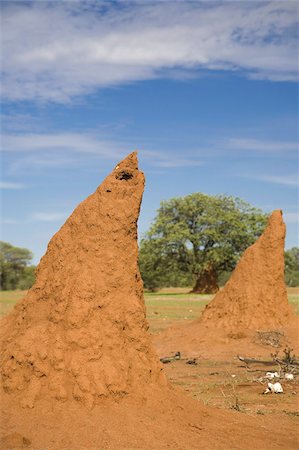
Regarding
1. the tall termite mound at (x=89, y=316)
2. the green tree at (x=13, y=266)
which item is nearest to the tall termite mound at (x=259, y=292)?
the tall termite mound at (x=89, y=316)

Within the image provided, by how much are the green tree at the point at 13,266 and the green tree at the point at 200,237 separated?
21242mm

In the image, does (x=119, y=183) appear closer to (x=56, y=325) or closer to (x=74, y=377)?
(x=56, y=325)

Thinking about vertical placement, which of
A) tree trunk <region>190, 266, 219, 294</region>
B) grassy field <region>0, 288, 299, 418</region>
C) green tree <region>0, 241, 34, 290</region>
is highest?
green tree <region>0, 241, 34, 290</region>

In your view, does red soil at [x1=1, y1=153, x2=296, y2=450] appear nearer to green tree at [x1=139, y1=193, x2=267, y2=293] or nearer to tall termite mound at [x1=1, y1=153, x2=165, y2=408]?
tall termite mound at [x1=1, y1=153, x2=165, y2=408]

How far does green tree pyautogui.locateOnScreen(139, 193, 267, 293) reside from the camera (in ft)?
151

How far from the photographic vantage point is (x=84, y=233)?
7355mm

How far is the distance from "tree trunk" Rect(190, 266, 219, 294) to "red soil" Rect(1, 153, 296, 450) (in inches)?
1523

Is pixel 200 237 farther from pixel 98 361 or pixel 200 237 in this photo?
pixel 98 361

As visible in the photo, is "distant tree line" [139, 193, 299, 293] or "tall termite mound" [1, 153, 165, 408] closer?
"tall termite mound" [1, 153, 165, 408]

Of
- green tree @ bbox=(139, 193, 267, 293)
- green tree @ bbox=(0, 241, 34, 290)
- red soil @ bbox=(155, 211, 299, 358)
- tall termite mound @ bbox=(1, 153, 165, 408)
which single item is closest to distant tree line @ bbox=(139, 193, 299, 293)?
green tree @ bbox=(139, 193, 267, 293)

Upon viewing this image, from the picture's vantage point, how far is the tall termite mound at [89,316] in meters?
6.58

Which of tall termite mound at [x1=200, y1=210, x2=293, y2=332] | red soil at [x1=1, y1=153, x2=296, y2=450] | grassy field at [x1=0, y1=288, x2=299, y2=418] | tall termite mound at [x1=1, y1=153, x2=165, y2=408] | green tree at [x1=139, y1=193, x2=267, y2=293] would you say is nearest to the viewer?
red soil at [x1=1, y1=153, x2=296, y2=450]

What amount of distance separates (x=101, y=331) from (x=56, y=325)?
1.66 feet

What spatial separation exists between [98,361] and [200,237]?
132ft
